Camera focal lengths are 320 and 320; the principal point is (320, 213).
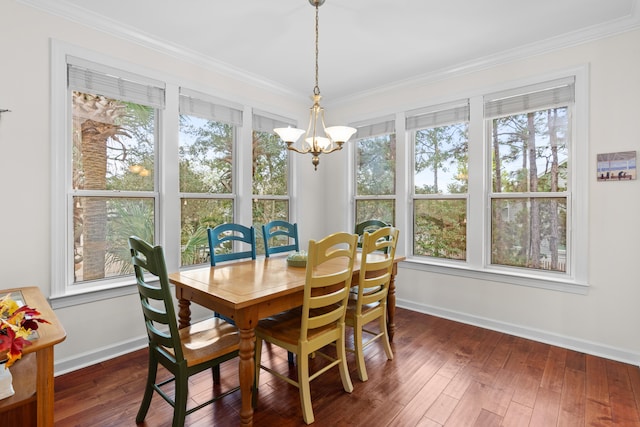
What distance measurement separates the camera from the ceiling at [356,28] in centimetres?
239

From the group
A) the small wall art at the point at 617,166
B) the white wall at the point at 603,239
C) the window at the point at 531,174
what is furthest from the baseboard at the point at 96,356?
the small wall art at the point at 617,166

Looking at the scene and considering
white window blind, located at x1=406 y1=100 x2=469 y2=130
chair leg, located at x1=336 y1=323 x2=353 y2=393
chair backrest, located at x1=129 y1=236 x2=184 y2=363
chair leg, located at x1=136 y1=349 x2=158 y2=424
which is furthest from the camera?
white window blind, located at x1=406 y1=100 x2=469 y2=130

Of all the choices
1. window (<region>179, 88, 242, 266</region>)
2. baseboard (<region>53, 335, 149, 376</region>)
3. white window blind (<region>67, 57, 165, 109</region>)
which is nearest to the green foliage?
window (<region>179, 88, 242, 266</region>)

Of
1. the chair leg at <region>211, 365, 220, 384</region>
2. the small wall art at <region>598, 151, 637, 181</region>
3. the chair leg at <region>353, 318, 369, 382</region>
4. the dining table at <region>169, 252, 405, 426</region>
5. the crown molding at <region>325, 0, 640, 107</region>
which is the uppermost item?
the crown molding at <region>325, 0, 640, 107</region>

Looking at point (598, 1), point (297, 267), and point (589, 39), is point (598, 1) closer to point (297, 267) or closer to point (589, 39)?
point (589, 39)

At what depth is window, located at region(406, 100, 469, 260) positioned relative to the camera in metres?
3.54

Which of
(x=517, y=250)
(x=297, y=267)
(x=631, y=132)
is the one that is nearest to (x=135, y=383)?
(x=297, y=267)

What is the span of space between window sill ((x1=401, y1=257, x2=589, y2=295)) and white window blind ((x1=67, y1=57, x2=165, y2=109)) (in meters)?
3.21

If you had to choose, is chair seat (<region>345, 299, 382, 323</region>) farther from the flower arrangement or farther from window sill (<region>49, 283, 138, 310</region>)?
window sill (<region>49, 283, 138, 310</region>)

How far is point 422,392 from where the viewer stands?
218 centimetres

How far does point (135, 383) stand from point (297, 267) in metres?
1.42

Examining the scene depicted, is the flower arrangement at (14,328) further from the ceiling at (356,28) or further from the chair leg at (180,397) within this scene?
the ceiling at (356,28)

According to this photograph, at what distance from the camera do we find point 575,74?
280cm

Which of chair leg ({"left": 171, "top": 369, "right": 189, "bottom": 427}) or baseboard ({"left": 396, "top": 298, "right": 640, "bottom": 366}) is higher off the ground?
chair leg ({"left": 171, "top": 369, "right": 189, "bottom": 427})
